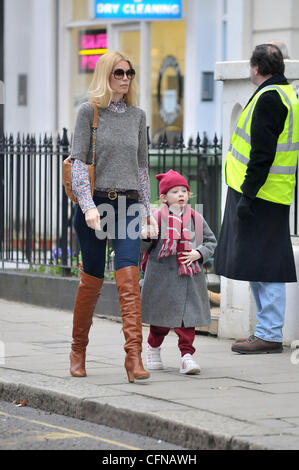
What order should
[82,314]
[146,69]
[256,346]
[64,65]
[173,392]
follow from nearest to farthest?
[173,392]
[82,314]
[256,346]
[146,69]
[64,65]

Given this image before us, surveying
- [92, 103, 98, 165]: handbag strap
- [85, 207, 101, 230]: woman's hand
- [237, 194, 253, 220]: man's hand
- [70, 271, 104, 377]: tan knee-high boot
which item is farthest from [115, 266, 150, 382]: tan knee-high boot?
[237, 194, 253, 220]: man's hand

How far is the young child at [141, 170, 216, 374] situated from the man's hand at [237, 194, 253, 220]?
0.41 metres

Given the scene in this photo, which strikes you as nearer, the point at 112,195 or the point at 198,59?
the point at 112,195

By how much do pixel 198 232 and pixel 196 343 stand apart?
1542 millimetres

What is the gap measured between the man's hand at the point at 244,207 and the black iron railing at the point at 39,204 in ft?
7.04

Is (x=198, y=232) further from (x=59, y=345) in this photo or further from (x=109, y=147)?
(x=59, y=345)

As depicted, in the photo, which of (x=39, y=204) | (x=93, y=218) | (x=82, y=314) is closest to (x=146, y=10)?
(x=39, y=204)

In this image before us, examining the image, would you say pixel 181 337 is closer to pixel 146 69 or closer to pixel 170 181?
pixel 170 181

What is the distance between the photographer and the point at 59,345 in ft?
28.8

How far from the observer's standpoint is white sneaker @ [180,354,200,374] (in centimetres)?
739

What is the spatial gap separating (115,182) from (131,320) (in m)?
0.79

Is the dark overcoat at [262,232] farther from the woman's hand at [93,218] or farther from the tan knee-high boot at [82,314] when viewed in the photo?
the woman's hand at [93,218]

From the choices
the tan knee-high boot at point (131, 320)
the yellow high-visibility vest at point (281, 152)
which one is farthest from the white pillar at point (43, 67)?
the tan knee-high boot at point (131, 320)

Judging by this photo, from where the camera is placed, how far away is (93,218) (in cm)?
690
